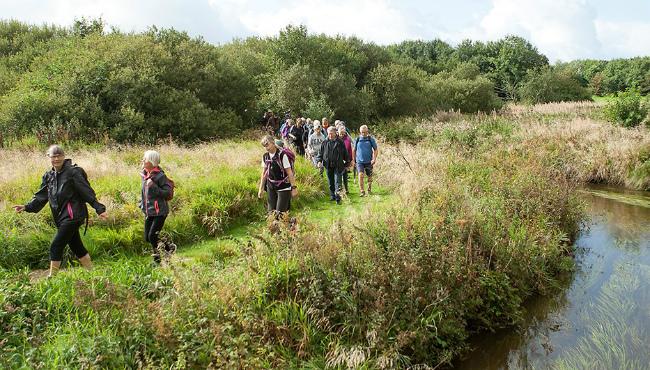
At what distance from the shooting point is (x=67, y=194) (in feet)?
20.4

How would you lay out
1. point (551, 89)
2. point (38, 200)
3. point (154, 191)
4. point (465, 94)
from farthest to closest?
point (551, 89) < point (465, 94) < point (154, 191) < point (38, 200)

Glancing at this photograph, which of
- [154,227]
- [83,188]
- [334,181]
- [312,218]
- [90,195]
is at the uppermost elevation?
[83,188]

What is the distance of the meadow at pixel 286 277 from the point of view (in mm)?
4641

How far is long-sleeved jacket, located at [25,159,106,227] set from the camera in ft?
20.4

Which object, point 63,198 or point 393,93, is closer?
point 63,198

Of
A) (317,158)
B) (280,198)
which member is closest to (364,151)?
(317,158)

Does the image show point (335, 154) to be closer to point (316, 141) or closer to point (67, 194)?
point (316, 141)

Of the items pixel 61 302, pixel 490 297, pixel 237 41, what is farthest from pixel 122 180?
pixel 237 41

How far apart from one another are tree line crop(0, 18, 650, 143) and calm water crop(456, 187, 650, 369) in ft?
51.6

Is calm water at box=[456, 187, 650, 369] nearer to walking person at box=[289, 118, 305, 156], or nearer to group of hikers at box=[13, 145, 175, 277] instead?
group of hikers at box=[13, 145, 175, 277]

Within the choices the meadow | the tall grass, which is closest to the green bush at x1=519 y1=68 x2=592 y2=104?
the meadow

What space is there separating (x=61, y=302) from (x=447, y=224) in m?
5.29

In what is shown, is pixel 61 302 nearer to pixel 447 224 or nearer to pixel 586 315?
pixel 447 224

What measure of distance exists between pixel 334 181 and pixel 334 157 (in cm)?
83
